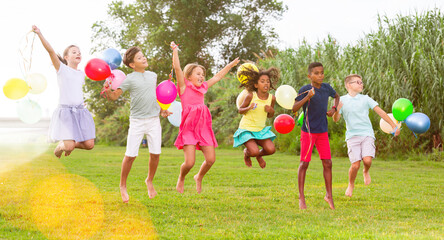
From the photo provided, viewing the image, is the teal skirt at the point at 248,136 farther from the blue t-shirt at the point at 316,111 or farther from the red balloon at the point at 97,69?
the red balloon at the point at 97,69

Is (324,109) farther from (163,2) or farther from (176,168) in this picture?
(163,2)

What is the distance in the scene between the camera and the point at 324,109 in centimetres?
651

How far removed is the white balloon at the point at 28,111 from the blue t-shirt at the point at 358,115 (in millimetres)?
4333

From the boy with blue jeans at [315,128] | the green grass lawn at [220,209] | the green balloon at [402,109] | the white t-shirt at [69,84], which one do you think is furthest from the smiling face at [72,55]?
the green balloon at [402,109]

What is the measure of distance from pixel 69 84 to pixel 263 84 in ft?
8.64

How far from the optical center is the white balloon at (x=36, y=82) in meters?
6.61

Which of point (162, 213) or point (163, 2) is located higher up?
point (163, 2)

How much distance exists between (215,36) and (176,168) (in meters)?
23.6

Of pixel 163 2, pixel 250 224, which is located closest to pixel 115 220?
pixel 250 224

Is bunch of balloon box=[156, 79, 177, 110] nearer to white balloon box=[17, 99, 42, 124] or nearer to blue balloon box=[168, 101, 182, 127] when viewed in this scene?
blue balloon box=[168, 101, 182, 127]

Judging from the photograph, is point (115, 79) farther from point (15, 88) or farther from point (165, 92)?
point (15, 88)

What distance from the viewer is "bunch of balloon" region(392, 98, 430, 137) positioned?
789cm

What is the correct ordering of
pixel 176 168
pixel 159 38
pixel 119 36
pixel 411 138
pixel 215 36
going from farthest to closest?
pixel 119 36
pixel 215 36
pixel 159 38
pixel 411 138
pixel 176 168

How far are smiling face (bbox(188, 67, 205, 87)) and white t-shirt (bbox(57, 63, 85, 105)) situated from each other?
1.45m
